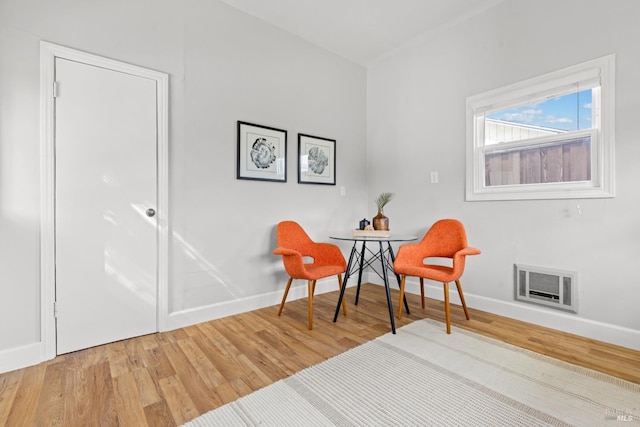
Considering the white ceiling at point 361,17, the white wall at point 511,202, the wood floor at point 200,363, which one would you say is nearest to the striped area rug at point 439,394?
the wood floor at point 200,363

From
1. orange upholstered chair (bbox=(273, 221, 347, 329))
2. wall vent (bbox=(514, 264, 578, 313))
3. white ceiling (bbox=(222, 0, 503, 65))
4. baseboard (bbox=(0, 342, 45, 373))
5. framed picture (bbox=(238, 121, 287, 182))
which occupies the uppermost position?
white ceiling (bbox=(222, 0, 503, 65))

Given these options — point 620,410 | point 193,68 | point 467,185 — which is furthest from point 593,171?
point 193,68

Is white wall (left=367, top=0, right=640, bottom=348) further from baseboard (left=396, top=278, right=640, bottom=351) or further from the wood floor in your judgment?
the wood floor

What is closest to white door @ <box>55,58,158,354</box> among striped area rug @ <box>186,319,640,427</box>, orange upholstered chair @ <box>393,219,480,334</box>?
striped area rug @ <box>186,319,640,427</box>

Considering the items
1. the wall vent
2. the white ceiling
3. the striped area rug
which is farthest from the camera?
the white ceiling

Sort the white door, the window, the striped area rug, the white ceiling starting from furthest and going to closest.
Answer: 1. the white ceiling
2. the window
3. the white door
4. the striped area rug

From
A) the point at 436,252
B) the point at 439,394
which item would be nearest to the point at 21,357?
the point at 439,394

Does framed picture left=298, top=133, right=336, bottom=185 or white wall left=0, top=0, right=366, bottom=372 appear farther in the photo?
framed picture left=298, top=133, right=336, bottom=185

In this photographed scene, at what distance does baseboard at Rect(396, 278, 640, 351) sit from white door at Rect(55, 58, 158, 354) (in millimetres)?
2712

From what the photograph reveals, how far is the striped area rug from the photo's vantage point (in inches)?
51.5

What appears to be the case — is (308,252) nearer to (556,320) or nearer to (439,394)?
(439,394)

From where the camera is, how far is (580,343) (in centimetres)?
204

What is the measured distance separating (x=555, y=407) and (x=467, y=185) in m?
1.86

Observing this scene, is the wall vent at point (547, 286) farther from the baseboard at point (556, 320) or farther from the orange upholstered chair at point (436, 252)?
the orange upholstered chair at point (436, 252)
